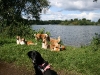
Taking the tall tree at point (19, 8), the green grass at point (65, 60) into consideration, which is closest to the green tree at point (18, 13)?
the tall tree at point (19, 8)

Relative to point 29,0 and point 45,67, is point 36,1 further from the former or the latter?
point 45,67

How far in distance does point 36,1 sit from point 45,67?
67.8ft

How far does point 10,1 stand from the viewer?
85.5ft

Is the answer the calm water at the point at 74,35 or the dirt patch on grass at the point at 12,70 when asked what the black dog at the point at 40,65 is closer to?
the dirt patch on grass at the point at 12,70

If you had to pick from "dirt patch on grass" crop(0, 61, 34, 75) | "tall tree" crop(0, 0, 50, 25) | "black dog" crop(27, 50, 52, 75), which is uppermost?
"tall tree" crop(0, 0, 50, 25)

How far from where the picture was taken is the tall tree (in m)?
25.0

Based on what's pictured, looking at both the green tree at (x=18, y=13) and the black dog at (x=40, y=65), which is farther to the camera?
the green tree at (x=18, y=13)

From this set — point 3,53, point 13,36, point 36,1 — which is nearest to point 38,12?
point 36,1

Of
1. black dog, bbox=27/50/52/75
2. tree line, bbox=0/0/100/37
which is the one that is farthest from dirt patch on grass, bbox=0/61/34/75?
tree line, bbox=0/0/100/37

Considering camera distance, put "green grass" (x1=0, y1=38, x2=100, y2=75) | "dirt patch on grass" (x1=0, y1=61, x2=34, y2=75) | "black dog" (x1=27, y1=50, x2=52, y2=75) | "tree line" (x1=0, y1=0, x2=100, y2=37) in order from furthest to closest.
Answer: "tree line" (x1=0, y1=0, x2=100, y2=37)
"green grass" (x1=0, y1=38, x2=100, y2=75)
"dirt patch on grass" (x1=0, y1=61, x2=34, y2=75)
"black dog" (x1=27, y1=50, x2=52, y2=75)

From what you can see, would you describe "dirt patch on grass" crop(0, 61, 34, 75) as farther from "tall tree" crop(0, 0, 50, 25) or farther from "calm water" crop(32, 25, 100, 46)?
"tall tree" crop(0, 0, 50, 25)

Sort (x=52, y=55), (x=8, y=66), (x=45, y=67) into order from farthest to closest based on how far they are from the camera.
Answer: (x=52, y=55), (x=8, y=66), (x=45, y=67)

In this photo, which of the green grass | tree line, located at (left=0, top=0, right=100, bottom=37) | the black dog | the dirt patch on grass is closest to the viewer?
the black dog

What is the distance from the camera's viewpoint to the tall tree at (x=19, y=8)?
25.0 m
